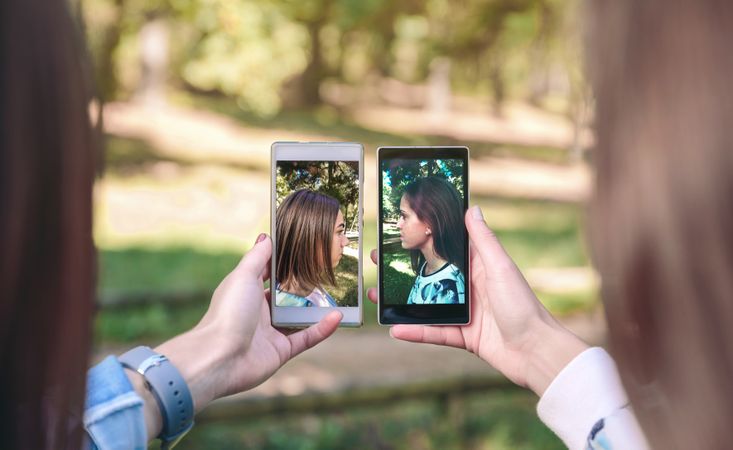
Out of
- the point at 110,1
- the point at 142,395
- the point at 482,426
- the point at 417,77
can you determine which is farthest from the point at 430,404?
the point at 417,77

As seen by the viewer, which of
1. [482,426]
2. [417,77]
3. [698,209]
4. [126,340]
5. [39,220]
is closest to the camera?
[698,209]

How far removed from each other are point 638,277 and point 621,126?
132 mm

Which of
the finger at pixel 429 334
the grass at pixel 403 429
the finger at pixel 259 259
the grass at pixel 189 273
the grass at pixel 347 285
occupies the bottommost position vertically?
the grass at pixel 403 429

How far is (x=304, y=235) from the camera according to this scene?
6.39 feet

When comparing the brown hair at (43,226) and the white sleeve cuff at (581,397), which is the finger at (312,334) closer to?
the white sleeve cuff at (581,397)

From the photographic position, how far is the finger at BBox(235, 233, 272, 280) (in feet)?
6.05

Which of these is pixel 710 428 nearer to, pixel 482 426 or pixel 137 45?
pixel 482 426

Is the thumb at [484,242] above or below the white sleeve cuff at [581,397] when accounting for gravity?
above

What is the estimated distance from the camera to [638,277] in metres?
0.80

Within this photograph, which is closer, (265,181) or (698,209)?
(698,209)

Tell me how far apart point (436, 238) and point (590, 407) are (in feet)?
1.84

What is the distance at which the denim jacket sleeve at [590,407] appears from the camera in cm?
142

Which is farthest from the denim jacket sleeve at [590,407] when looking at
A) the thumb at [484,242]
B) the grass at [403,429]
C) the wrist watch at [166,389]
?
the grass at [403,429]

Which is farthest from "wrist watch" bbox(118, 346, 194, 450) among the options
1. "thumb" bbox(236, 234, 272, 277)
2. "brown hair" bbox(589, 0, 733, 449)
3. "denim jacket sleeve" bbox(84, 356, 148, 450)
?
"brown hair" bbox(589, 0, 733, 449)
